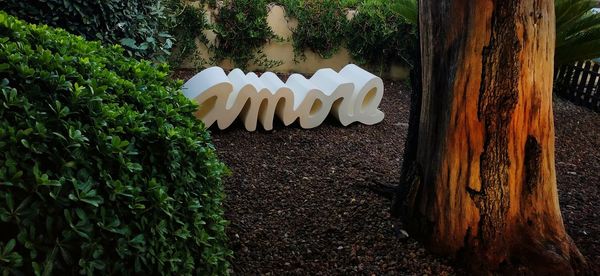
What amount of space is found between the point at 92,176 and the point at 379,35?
587 cm

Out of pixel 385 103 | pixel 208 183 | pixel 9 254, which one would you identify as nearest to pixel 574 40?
pixel 385 103

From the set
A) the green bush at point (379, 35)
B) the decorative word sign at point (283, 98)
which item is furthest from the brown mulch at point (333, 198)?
the green bush at point (379, 35)

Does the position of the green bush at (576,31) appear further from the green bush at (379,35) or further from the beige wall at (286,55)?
the beige wall at (286,55)

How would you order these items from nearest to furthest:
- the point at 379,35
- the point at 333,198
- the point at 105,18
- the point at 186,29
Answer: the point at 333,198 < the point at 105,18 < the point at 186,29 < the point at 379,35

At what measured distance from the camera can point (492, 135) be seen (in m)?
2.31

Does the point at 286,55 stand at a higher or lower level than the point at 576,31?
lower

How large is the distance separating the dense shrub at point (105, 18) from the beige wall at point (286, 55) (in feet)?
6.15

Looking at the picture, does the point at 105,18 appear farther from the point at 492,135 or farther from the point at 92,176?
the point at 492,135

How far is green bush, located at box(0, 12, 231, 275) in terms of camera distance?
146 cm

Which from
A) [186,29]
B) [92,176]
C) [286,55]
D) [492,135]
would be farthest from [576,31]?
[92,176]

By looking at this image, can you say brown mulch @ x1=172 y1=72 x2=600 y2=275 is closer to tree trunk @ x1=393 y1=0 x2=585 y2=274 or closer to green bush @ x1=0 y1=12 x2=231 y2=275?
tree trunk @ x1=393 y1=0 x2=585 y2=274

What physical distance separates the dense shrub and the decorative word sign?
0.56 meters

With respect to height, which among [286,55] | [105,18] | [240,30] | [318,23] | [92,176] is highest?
[318,23]

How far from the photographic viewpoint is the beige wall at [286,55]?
6.91 metres
